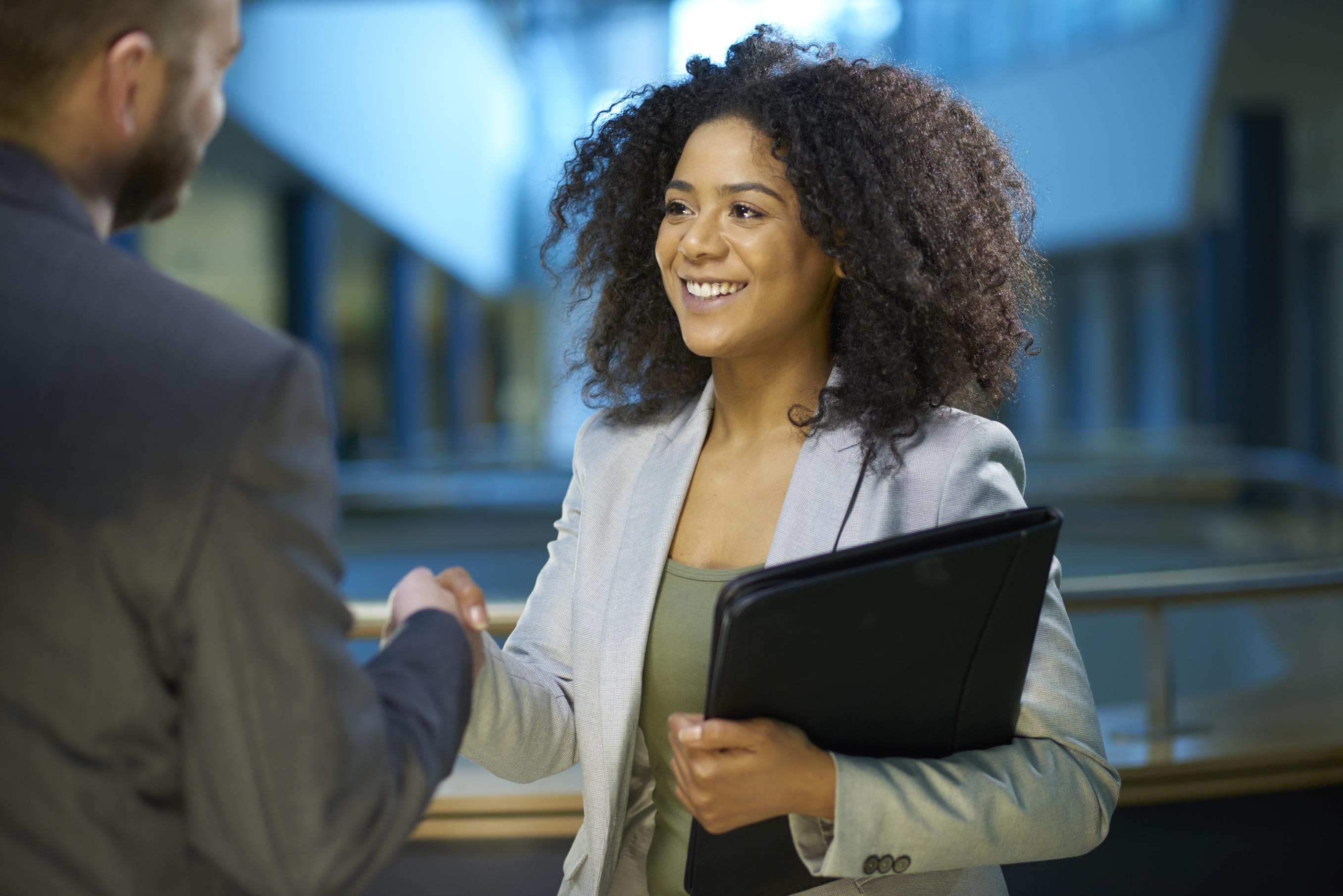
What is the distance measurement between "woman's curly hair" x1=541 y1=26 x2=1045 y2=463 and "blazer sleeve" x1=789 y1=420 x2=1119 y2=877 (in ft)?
1.07

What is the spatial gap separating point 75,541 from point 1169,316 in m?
28.3

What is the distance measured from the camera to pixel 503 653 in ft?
6.41

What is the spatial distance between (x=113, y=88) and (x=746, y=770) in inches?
41.7

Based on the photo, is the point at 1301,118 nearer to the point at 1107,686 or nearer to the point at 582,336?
the point at 1107,686

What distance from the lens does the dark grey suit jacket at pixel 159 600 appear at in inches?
38.2

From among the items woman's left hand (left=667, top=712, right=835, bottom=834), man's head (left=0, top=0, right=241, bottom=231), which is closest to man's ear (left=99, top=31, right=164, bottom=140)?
man's head (left=0, top=0, right=241, bottom=231)

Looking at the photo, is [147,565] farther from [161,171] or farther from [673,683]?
[673,683]

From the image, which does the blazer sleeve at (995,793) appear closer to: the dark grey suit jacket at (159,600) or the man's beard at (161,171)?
the dark grey suit jacket at (159,600)

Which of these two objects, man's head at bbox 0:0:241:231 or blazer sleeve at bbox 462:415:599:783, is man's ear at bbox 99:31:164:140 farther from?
blazer sleeve at bbox 462:415:599:783

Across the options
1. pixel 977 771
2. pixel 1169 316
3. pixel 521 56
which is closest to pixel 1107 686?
pixel 977 771

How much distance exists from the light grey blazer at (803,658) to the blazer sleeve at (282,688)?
0.71m

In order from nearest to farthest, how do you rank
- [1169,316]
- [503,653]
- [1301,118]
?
[503,653], [1301,118], [1169,316]

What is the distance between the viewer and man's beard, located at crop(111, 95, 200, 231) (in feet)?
3.65

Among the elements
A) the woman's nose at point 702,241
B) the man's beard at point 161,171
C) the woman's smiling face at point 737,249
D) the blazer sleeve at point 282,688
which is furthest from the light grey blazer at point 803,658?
the man's beard at point 161,171
